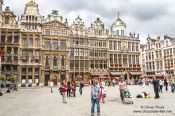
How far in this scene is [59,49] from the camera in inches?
2219

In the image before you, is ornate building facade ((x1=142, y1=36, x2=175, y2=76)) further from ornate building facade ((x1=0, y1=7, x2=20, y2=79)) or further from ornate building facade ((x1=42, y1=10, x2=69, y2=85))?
ornate building facade ((x1=0, y1=7, x2=20, y2=79))

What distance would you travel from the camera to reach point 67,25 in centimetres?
5791

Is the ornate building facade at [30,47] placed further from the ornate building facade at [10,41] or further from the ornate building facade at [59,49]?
the ornate building facade at [10,41]

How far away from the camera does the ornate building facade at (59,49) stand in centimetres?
5269

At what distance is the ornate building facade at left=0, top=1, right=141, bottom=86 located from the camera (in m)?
52.7

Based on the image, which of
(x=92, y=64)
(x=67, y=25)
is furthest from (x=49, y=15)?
(x=92, y=64)

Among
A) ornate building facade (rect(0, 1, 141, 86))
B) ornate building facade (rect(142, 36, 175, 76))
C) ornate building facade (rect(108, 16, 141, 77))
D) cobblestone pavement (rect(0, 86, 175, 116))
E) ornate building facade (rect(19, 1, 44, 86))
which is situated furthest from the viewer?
ornate building facade (rect(142, 36, 175, 76))

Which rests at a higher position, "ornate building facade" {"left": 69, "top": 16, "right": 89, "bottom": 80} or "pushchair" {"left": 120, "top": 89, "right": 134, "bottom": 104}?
"ornate building facade" {"left": 69, "top": 16, "right": 89, "bottom": 80}

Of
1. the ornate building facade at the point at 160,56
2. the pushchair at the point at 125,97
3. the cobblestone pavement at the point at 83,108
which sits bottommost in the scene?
the cobblestone pavement at the point at 83,108

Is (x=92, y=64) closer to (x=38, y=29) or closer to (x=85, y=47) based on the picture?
(x=85, y=47)

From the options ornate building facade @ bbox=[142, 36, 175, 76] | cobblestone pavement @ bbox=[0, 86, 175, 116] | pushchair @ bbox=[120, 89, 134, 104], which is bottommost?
cobblestone pavement @ bbox=[0, 86, 175, 116]

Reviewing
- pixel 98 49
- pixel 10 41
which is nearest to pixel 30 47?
pixel 10 41

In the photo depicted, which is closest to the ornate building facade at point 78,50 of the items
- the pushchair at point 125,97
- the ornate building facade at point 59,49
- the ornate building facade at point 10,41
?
the ornate building facade at point 59,49

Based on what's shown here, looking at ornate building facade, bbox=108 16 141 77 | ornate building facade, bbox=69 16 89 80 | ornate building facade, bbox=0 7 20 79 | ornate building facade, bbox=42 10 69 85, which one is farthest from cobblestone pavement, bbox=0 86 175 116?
ornate building facade, bbox=108 16 141 77
